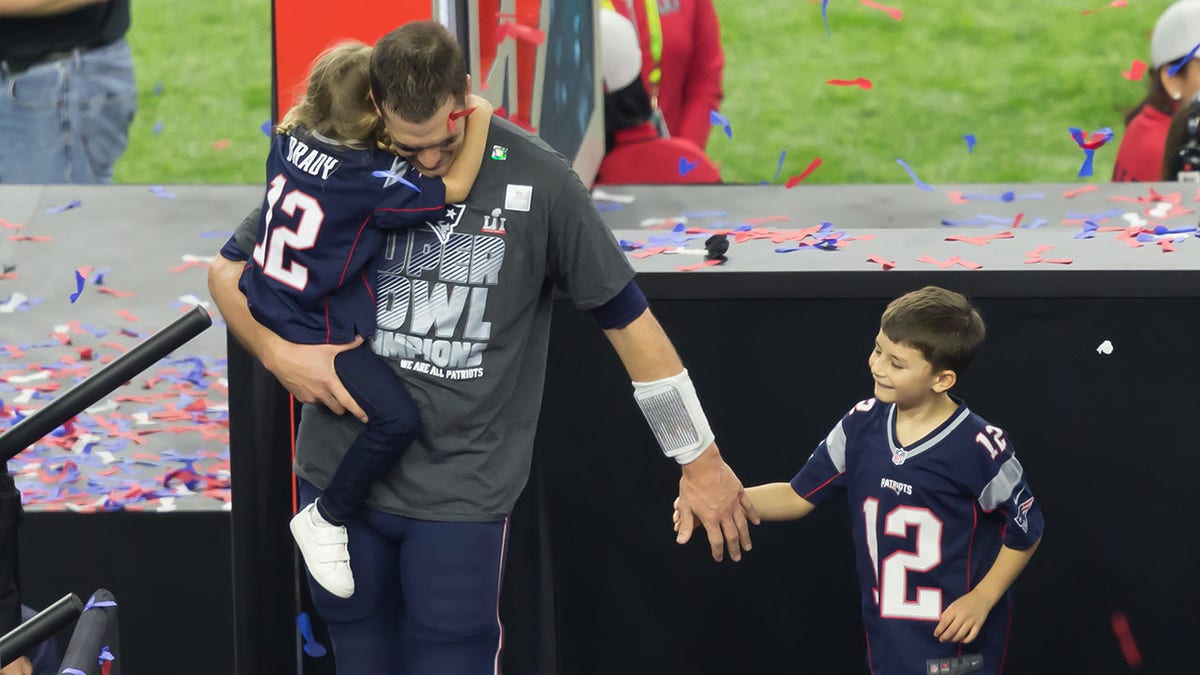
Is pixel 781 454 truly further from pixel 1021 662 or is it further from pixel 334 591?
pixel 334 591

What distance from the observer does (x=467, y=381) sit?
3205 mm

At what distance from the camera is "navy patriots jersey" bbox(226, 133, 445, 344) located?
310 cm

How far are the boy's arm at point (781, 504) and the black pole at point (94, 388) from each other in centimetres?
115

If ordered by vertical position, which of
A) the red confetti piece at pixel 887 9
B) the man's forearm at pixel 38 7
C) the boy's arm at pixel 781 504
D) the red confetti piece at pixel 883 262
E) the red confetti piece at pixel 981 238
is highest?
the man's forearm at pixel 38 7

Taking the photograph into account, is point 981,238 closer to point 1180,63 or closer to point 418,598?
point 418,598

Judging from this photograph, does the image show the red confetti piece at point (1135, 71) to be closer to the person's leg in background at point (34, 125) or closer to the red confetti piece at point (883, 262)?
the person's leg in background at point (34, 125)

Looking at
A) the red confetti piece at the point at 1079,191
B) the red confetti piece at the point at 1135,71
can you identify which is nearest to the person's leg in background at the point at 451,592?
the red confetti piece at the point at 1079,191

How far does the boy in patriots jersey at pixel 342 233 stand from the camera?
3.10m

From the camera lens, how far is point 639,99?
6703 millimetres

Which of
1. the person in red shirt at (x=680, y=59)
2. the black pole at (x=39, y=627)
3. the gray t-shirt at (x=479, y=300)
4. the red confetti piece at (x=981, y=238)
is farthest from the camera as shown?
the person in red shirt at (x=680, y=59)

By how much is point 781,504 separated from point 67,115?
12.7ft

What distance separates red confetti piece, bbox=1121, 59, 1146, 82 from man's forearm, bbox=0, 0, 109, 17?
6.98 meters

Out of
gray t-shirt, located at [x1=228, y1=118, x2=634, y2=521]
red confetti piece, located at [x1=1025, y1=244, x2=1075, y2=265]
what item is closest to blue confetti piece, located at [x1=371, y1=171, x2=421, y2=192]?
gray t-shirt, located at [x1=228, y1=118, x2=634, y2=521]

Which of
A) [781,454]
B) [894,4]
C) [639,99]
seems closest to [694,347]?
[781,454]
